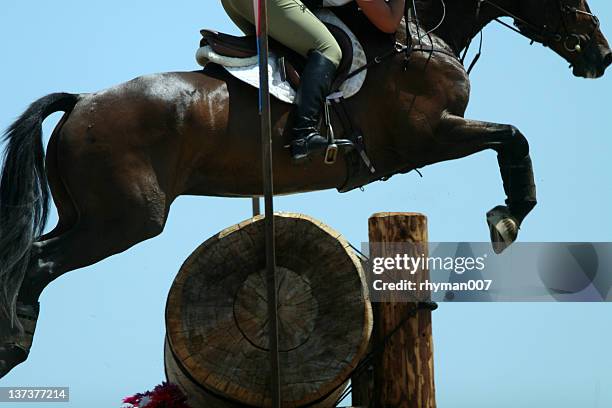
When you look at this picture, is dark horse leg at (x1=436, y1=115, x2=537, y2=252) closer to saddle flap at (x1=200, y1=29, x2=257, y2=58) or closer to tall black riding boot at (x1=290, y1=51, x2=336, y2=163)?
tall black riding boot at (x1=290, y1=51, x2=336, y2=163)

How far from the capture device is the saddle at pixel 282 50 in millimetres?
9827

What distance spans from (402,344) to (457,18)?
9.16 feet

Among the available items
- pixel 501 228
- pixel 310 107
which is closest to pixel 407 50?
pixel 310 107

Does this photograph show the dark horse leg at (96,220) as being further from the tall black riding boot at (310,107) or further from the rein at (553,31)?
the rein at (553,31)

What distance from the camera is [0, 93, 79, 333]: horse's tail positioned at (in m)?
9.25

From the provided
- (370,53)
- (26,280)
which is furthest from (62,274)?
(370,53)

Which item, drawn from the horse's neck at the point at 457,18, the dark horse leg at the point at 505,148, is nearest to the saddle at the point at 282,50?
the horse's neck at the point at 457,18

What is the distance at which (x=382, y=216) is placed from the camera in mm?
9742

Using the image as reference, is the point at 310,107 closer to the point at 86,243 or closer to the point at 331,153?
the point at 331,153

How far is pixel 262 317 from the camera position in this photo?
9.29m

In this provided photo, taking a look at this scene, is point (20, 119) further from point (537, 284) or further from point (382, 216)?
point (537, 284)

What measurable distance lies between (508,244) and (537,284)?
576 mm

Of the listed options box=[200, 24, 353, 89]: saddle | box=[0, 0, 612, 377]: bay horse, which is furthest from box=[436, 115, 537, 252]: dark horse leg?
box=[200, 24, 353, 89]: saddle

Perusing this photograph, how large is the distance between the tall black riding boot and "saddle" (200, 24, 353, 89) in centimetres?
16
